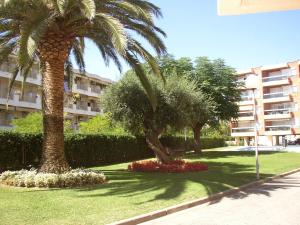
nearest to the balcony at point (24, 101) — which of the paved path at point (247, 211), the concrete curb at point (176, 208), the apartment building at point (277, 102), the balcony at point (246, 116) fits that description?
the concrete curb at point (176, 208)

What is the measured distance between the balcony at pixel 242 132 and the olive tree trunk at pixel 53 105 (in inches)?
2768

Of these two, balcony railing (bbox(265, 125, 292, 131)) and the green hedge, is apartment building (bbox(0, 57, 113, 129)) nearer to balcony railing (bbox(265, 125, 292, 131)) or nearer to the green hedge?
the green hedge

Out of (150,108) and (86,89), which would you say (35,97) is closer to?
(86,89)

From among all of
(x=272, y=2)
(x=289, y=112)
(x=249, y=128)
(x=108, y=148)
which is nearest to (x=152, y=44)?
(x=272, y=2)

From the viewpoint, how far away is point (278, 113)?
75.5 metres

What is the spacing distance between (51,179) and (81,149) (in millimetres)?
12177

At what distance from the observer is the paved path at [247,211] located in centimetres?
887

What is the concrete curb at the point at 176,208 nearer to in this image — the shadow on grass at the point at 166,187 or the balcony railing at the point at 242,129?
the shadow on grass at the point at 166,187

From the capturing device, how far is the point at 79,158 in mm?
25203

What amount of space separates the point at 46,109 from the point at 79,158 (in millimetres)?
10922

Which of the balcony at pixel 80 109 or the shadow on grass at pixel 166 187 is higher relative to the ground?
the balcony at pixel 80 109

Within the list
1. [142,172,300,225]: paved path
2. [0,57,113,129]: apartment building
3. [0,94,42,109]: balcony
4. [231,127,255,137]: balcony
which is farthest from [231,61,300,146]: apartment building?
[142,172,300,225]: paved path

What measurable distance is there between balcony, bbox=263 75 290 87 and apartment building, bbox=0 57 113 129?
33262 millimetres

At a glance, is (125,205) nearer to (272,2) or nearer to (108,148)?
(272,2)
